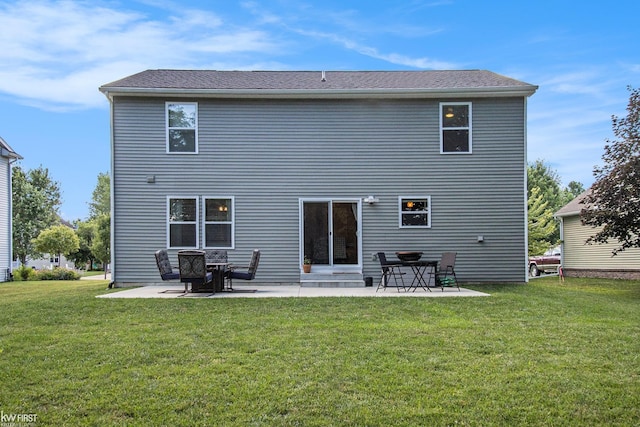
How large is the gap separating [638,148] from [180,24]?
12.4 m

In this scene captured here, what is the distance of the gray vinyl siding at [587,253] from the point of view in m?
16.0

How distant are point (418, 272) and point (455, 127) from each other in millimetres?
3943

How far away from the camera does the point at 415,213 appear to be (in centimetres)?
1201

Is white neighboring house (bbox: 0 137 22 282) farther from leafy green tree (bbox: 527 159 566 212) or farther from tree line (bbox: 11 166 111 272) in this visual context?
leafy green tree (bbox: 527 159 566 212)

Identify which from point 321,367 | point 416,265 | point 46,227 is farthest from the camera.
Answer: point 46,227

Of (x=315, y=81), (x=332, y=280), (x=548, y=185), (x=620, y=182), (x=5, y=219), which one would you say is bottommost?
(x=332, y=280)

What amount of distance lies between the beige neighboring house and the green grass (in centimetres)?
1043

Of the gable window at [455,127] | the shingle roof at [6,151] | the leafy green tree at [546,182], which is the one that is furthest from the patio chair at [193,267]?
the leafy green tree at [546,182]

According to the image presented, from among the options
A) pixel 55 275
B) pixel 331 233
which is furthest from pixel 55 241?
pixel 331 233

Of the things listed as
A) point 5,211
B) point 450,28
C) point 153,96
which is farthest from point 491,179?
point 5,211

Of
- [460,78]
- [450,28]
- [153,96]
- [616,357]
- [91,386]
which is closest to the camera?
[91,386]

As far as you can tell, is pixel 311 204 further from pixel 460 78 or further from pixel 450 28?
pixel 450 28

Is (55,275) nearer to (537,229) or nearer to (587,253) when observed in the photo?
(587,253)

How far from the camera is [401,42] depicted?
16969mm
